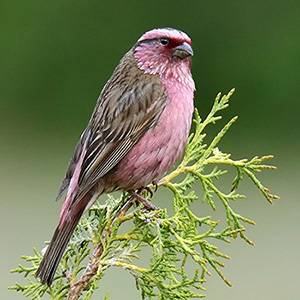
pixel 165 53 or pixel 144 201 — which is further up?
pixel 165 53

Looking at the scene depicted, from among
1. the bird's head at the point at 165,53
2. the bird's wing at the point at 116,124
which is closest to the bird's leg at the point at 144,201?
the bird's wing at the point at 116,124

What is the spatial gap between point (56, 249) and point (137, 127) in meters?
0.74

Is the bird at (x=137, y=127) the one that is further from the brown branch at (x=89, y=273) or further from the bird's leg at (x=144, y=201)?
the brown branch at (x=89, y=273)

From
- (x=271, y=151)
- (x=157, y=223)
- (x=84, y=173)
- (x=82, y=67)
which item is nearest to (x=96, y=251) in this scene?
(x=157, y=223)

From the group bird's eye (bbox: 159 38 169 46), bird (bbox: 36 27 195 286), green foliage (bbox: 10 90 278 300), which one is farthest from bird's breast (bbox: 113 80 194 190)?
bird's eye (bbox: 159 38 169 46)

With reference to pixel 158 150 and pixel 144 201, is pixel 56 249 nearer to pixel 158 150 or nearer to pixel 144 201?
pixel 144 201

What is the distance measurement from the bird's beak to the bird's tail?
899 mm

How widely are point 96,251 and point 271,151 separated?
7.22 meters

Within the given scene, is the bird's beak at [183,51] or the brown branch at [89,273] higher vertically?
the bird's beak at [183,51]

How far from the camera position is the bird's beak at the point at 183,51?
366cm

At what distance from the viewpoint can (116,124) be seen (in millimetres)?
3457

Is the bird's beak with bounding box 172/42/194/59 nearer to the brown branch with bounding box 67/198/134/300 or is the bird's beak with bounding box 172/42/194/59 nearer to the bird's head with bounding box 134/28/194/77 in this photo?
the bird's head with bounding box 134/28/194/77

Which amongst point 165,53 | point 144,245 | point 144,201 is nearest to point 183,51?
point 165,53

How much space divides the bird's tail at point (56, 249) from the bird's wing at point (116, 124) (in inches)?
7.2
